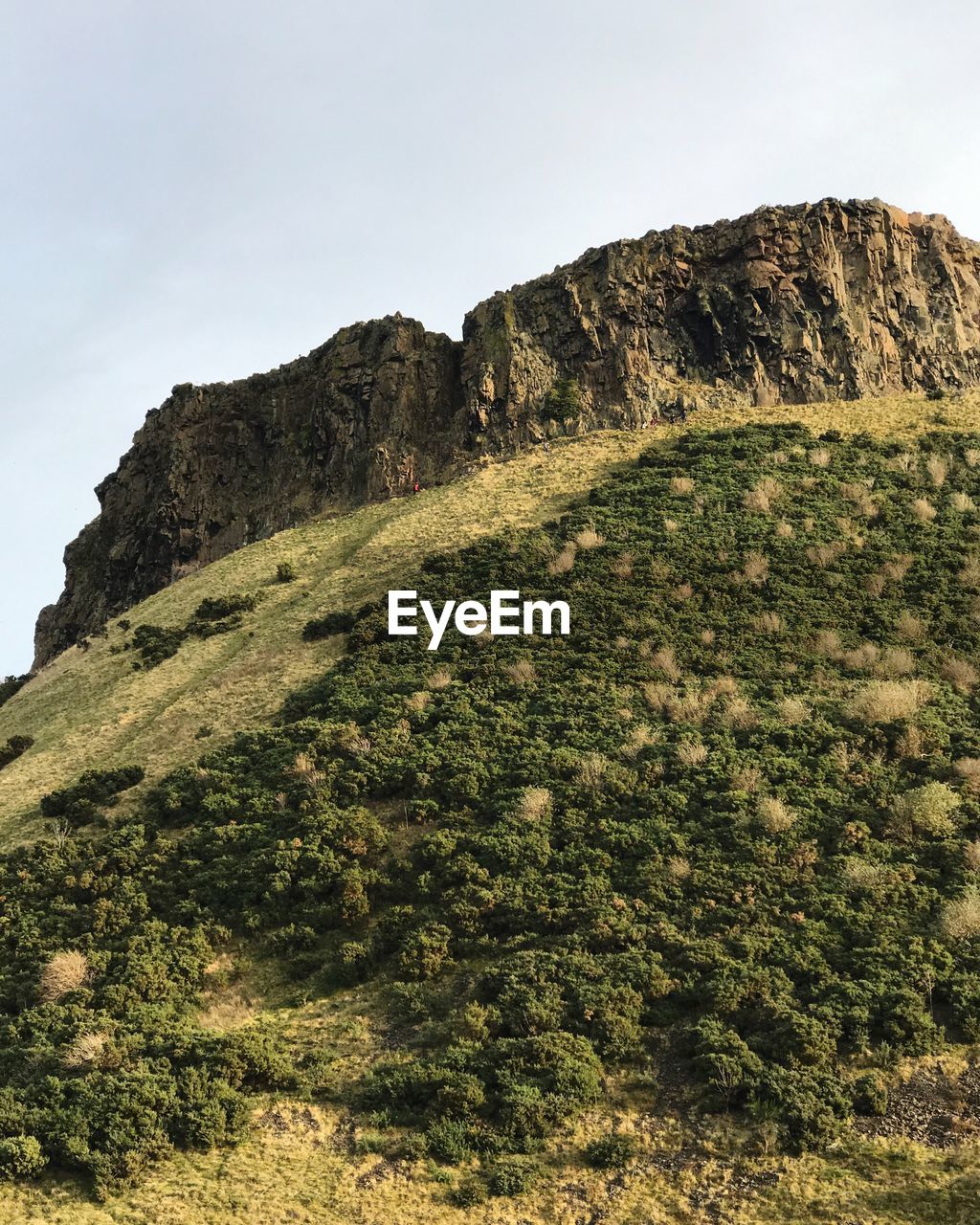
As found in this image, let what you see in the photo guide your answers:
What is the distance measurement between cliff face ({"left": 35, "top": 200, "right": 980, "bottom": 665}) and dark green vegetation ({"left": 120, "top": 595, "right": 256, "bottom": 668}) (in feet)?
45.4

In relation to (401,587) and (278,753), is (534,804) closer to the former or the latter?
(278,753)

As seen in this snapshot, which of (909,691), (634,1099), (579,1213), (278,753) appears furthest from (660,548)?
(579,1213)

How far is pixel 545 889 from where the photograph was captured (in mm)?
20703

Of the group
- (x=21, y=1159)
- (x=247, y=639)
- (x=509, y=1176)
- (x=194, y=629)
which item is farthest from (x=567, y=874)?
(x=194, y=629)

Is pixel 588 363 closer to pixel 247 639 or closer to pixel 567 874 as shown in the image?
pixel 247 639

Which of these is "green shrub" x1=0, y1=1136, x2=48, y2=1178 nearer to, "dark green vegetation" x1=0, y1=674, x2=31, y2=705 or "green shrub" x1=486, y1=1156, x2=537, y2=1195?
"green shrub" x1=486, y1=1156, x2=537, y2=1195

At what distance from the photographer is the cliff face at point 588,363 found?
56.2 metres

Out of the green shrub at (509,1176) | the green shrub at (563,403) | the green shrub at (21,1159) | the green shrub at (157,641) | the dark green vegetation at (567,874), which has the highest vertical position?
the green shrub at (563,403)

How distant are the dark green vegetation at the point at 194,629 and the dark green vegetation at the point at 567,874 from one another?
368 inches

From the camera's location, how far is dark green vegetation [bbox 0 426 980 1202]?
16000 millimetres

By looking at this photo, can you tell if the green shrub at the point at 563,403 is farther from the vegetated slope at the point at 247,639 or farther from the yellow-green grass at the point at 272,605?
the vegetated slope at the point at 247,639

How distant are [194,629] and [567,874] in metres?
26.3

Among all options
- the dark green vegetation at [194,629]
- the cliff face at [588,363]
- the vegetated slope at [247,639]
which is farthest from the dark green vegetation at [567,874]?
the cliff face at [588,363]

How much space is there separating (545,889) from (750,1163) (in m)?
7.33
